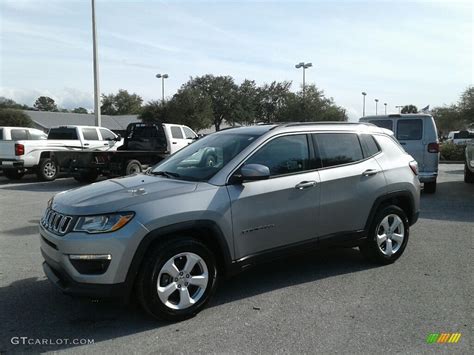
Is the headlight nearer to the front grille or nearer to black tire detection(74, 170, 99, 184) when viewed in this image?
the front grille

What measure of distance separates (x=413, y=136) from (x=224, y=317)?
8.41m

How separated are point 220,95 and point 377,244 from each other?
2663 inches

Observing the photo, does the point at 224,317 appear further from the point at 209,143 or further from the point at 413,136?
the point at 413,136

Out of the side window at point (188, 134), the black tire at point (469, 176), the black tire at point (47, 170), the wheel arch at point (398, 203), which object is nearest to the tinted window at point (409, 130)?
the black tire at point (469, 176)

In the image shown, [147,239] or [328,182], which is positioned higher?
[328,182]

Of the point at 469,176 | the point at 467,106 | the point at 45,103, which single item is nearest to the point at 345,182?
the point at 469,176

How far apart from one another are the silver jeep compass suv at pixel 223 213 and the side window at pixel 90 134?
40.7ft

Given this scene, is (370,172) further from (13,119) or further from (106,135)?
(13,119)

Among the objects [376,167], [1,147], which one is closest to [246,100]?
[1,147]

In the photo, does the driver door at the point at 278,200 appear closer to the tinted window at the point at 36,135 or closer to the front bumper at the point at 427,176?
the front bumper at the point at 427,176

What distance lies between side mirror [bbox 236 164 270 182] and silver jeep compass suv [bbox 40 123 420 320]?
0.03 feet

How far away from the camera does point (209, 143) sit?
5203 mm

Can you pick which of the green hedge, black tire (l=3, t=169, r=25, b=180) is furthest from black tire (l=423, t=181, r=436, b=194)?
the green hedge

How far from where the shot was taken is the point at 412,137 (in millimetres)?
10930
